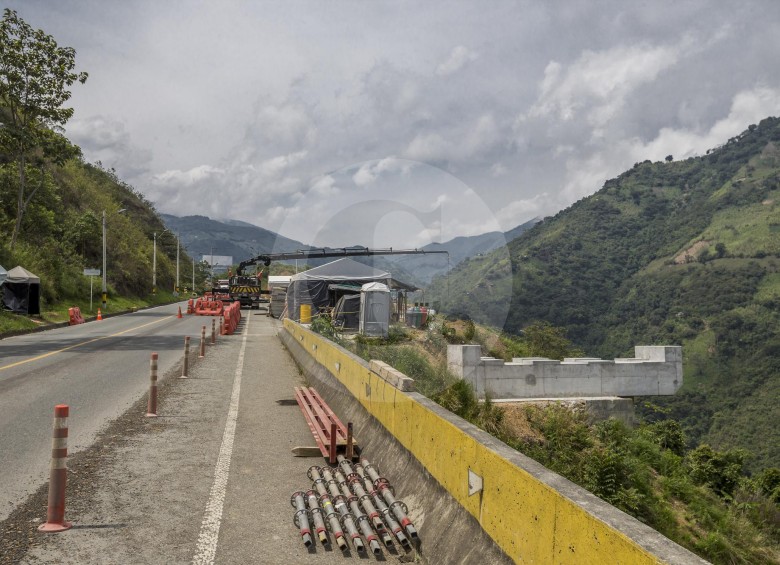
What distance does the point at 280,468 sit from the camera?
723 centimetres

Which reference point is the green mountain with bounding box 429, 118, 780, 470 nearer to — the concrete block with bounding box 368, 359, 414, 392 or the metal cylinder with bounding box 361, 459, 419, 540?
the concrete block with bounding box 368, 359, 414, 392

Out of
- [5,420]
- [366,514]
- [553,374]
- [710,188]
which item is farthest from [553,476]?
[710,188]

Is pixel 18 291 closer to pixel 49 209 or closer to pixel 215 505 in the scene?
pixel 49 209

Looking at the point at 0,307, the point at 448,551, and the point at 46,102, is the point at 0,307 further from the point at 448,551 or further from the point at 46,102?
the point at 448,551

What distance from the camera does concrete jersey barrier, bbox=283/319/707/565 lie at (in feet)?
9.08

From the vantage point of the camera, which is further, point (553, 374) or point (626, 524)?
point (553, 374)

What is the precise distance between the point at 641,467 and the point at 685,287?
12891cm

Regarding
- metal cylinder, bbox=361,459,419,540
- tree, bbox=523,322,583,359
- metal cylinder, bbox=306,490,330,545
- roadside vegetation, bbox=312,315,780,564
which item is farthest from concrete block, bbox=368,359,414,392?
tree, bbox=523,322,583,359

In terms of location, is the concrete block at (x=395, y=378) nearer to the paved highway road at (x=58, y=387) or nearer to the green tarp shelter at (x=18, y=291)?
the paved highway road at (x=58, y=387)

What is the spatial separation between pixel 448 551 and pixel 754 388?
93.2m

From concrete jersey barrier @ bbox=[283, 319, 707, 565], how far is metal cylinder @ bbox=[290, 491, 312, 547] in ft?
3.59

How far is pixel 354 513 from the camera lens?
5.45 m

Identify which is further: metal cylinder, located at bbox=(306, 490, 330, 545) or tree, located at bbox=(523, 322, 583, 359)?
tree, located at bbox=(523, 322, 583, 359)

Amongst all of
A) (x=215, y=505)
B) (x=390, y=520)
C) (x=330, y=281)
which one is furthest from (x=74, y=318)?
(x=390, y=520)
